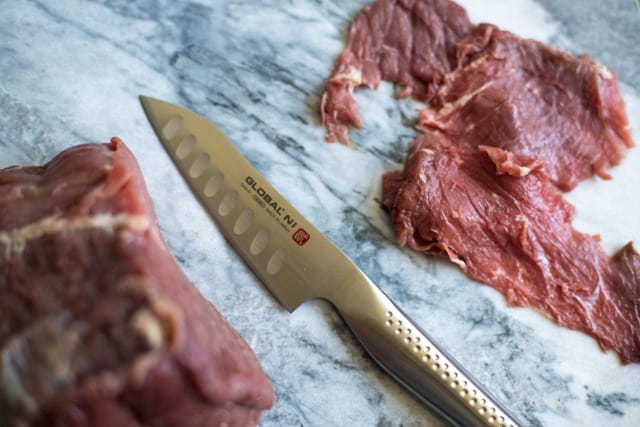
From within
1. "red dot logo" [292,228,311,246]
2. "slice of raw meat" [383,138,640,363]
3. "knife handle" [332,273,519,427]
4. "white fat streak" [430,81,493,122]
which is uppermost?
"white fat streak" [430,81,493,122]

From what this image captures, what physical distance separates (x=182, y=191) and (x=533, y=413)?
5.14ft

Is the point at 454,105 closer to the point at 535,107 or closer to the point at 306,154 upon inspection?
the point at 535,107

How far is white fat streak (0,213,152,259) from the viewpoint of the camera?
1.87m

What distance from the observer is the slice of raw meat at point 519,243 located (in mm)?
2484

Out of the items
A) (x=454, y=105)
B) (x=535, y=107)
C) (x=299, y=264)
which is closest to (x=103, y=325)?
(x=299, y=264)

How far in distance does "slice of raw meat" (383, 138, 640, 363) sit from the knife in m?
0.33

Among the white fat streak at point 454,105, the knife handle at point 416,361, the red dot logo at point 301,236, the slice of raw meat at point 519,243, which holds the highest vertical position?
the white fat streak at point 454,105

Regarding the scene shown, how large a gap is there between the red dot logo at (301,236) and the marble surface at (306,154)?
16cm

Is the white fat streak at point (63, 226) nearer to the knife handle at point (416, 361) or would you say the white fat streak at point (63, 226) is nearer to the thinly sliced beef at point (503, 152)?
the knife handle at point (416, 361)

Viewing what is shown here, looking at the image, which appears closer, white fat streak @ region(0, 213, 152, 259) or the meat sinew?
the meat sinew

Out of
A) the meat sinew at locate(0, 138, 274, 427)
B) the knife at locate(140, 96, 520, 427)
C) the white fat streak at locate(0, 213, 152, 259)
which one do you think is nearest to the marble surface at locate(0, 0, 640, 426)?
the knife at locate(140, 96, 520, 427)

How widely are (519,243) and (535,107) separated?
660 mm

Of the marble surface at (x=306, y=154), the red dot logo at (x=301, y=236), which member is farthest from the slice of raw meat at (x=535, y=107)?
the red dot logo at (x=301, y=236)

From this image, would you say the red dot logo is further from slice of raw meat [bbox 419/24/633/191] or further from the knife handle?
slice of raw meat [bbox 419/24/633/191]
